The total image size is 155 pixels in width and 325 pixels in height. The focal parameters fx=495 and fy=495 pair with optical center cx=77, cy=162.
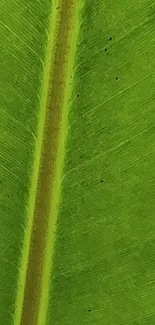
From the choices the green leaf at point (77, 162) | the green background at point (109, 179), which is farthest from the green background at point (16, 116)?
the green background at point (109, 179)

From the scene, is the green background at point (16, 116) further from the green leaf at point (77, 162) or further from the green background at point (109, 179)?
the green background at point (109, 179)

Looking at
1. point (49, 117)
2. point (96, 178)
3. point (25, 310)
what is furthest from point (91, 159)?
point (25, 310)

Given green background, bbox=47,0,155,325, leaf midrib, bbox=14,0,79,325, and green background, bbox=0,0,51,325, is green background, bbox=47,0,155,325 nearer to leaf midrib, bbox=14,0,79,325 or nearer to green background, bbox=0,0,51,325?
leaf midrib, bbox=14,0,79,325

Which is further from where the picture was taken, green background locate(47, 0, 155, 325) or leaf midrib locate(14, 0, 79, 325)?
leaf midrib locate(14, 0, 79, 325)

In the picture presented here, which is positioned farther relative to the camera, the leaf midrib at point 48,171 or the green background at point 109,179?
the leaf midrib at point 48,171

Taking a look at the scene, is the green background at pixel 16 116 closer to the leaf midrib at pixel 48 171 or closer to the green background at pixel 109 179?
the leaf midrib at pixel 48 171

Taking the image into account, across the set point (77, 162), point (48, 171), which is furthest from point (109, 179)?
point (48, 171)

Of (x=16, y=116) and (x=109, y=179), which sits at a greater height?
(x=16, y=116)

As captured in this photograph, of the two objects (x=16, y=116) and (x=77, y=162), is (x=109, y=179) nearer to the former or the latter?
(x=77, y=162)

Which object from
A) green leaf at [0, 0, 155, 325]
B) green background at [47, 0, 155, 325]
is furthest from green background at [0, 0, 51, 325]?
green background at [47, 0, 155, 325]
